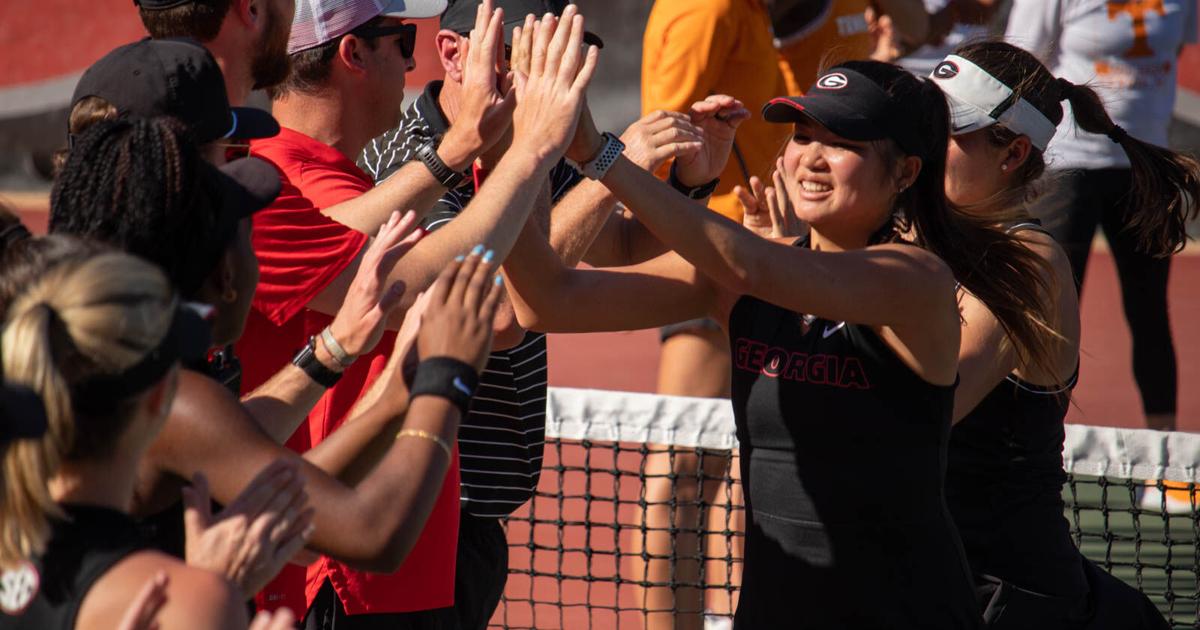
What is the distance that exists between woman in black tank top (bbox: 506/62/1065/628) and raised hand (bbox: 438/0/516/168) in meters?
0.28

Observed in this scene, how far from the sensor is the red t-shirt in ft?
10.4

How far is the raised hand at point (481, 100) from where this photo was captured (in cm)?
328

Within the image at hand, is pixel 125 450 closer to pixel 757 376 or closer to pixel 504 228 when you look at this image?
pixel 504 228

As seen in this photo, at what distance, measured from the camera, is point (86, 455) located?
2105 mm

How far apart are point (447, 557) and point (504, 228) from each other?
2.94 feet

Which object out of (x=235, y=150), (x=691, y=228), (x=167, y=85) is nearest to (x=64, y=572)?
(x=167, y=85)

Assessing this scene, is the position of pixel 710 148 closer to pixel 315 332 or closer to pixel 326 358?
pixel 315 332

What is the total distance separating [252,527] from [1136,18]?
6.71 metres

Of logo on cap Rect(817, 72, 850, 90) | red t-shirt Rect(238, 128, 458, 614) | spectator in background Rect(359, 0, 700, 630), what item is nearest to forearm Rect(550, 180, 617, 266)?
spectator in background Rect(359, 0, 700, 630)

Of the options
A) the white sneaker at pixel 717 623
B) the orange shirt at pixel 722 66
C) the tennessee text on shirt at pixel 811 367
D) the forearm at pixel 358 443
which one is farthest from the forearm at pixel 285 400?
the white sneaker at pixel 717 623

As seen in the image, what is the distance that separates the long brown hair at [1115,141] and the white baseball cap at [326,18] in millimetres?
1747

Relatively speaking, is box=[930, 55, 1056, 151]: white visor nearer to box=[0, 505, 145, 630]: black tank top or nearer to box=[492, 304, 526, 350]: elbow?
box=[492, 304, 526, 350]: elbow

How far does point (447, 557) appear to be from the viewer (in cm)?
349

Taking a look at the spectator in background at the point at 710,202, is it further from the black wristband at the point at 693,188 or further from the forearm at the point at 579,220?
the forearm at the point at 579,220
